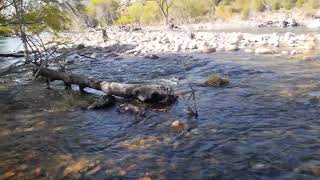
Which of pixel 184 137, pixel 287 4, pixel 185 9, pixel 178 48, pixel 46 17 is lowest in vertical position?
pixel 178 48

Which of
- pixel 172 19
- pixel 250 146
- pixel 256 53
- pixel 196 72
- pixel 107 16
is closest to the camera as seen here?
pixel 250 146

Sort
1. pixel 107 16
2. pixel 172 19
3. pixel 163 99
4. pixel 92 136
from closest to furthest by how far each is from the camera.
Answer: pixel 92 136
pixel 163 99
pixel 172 19
pixel 107 16

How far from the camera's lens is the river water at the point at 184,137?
6543mm

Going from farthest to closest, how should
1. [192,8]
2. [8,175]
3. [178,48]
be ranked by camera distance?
[192,8] → [178,48] → [8,175]

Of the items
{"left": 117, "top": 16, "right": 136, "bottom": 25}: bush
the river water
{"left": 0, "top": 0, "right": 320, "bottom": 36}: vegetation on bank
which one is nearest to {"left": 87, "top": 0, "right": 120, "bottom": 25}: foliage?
{"left": 0, "top": 0, "right": 320, "bottom": 36}: vegetation on bank

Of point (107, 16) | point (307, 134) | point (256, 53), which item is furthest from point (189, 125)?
point (107, 16)

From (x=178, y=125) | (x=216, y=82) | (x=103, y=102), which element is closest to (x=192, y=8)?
(x=216, y=82)

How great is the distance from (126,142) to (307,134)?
3.63 meters

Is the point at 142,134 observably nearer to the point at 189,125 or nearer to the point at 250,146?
the point at 189,125

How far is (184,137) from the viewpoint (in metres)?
8.05

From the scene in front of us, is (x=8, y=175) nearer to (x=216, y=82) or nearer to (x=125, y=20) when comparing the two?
(x=216, y=82)

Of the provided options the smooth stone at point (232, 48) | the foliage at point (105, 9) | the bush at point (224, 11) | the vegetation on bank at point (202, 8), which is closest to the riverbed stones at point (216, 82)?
the smooth stone at point (232, 48)

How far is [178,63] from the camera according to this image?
1880 cm

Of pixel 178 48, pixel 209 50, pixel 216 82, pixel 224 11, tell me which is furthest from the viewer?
pixel 224 11
